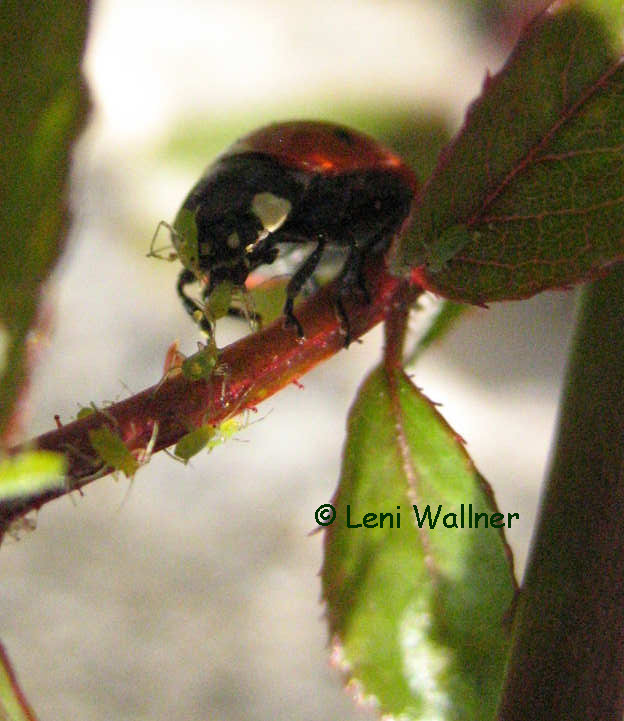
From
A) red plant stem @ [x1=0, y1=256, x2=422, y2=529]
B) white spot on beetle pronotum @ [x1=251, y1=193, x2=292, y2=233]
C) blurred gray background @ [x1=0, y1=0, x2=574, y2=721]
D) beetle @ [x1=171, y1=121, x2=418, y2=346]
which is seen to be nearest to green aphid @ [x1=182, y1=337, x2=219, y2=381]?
red plant stem @ [x1=0, y1=256, x2=422, y2=529]

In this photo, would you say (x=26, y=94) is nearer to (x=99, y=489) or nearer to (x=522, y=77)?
(x=522, y=77)

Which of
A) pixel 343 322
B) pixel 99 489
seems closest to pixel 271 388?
pixel 343 322

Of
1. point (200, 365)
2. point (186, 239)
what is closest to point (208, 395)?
point (200, 365)

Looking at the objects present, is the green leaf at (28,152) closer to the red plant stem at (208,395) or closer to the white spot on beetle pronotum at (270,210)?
the red plant stem at (208,395)

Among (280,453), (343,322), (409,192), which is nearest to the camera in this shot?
(343,322)

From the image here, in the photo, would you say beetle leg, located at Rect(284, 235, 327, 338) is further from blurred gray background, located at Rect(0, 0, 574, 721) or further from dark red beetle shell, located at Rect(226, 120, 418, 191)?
blurred gray background, located at Rect(0, 0, 574, 721)

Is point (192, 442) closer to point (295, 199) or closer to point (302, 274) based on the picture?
point (302, 274)

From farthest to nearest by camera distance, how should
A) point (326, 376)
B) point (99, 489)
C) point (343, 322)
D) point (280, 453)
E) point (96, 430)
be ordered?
point (326, 376), point (280, 453), point (99, 489), point (343, 322), point (96, 430)

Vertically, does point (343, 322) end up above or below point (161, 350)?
below
